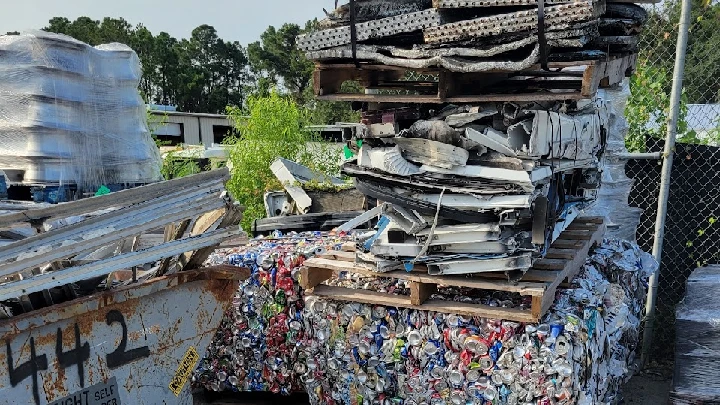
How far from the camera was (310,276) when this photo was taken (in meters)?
3.95

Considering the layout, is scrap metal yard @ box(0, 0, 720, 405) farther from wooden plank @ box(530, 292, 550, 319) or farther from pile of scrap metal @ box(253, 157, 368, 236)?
pile of scrap metal @ box(253, 157, 368, 236)

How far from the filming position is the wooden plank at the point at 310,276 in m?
3.95

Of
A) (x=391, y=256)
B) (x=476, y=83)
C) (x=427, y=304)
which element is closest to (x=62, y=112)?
(x=391, y=256)

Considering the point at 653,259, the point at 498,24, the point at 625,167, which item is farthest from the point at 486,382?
the point at 625,167

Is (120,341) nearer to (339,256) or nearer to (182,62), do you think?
(339,256)

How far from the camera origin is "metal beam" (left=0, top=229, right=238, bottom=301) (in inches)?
109

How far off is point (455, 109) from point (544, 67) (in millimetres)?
695

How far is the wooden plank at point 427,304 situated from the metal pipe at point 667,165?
2487 millimetres

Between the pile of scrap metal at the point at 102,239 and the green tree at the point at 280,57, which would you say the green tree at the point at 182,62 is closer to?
the green tree at the point at 280,57

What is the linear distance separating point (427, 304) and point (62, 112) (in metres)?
3.55

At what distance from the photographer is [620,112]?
6.02 meters

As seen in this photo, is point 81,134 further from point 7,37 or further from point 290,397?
point 290,397

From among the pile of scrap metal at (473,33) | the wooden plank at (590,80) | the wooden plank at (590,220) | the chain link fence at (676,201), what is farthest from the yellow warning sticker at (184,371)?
the chain link fence at (676,201)

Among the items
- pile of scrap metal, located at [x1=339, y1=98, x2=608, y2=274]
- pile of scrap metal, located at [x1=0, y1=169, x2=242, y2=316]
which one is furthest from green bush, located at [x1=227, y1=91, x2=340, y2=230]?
pile of scrap metal, located at [x1=339, y1=98, x2=608, y2=274]
